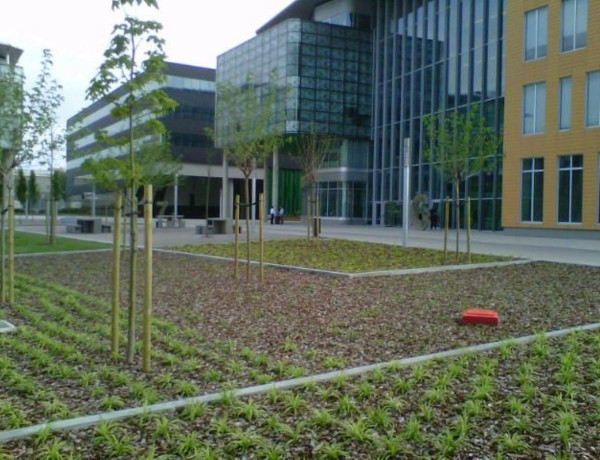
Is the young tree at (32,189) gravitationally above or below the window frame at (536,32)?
below

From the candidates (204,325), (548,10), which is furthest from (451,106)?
(204,325)

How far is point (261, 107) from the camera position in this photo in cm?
2247

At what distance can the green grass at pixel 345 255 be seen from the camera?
1430 cm

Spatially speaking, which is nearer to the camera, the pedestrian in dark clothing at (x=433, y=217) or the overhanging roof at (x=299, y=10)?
the pedestrian in dark clothing at (x=433, y=217)

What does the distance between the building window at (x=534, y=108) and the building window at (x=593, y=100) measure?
2412 millimetres

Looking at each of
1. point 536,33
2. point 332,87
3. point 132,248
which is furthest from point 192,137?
point 132,248

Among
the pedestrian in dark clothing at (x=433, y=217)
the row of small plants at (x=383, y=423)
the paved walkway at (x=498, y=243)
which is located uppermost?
the pedestrian in dark clothing at (x=433, y=217)

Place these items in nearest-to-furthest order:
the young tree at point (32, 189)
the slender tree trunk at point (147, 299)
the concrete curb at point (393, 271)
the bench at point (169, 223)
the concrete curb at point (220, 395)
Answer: the concrete curb at point (220, 395)
the slender tree trunk at point (147, 299)
the concrete curb at point (393, 271)
the bench at point (169, 223)
the young tree at point (32, 189)

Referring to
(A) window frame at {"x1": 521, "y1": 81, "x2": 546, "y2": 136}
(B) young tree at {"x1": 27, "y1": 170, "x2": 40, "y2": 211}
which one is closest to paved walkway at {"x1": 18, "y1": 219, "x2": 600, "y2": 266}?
(A) window frame at {"x1": 521, "y1": 81, "x2": 546, "y2": 136}

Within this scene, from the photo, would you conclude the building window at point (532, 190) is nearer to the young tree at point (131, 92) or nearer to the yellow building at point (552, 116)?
the yellow building at point (552, 116)

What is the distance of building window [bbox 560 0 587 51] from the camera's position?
2958 centimetres

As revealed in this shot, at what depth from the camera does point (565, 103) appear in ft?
99.8

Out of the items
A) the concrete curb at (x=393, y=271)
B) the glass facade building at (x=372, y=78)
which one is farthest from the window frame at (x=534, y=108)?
the concrete curb at (x=393, y=271)

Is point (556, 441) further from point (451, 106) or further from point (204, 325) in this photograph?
point (451, 106)
